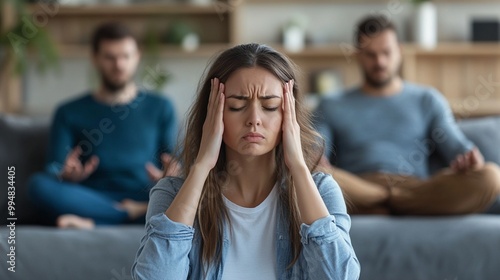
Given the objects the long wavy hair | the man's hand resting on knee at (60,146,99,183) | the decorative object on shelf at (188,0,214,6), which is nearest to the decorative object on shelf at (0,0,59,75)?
the decorative object on shelf at (188,0,214,6)

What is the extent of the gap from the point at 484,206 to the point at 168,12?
2422 millimetres

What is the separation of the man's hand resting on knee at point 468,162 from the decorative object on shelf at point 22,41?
96.4 inches

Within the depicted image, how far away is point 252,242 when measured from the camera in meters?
1.40

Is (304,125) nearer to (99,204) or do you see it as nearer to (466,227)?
(466,227)

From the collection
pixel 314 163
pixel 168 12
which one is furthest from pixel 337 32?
pixel 314 163

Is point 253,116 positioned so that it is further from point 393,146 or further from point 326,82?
point 326,82

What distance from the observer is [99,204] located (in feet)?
8.36

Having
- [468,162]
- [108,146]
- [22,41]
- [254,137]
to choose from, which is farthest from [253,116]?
[22,41]

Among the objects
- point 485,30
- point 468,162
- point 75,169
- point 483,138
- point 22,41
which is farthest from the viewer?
point 485,30

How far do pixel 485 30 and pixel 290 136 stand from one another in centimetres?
316

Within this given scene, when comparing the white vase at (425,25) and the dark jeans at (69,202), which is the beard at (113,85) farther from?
the white vase at (425,25)

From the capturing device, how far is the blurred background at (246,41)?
422 cm

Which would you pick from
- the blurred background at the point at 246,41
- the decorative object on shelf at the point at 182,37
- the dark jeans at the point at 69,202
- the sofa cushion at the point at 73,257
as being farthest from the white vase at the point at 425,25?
the sofa cushion at the point at 73,257

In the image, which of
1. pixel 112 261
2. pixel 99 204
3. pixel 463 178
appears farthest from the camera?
pixel 99 204
